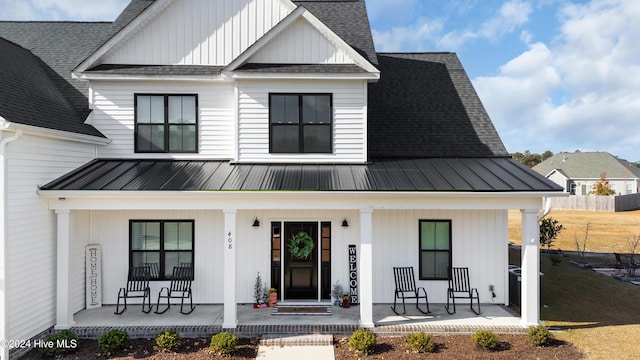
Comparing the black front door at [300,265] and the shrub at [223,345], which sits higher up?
the black front door at [300,265]

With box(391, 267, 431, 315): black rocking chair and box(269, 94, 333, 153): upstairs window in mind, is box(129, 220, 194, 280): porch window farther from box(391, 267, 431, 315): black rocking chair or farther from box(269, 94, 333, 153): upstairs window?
box(391, 267, 431, 315): black rocking chair

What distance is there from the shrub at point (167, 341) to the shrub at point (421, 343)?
4888 millimetres

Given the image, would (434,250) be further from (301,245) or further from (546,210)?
(301,245)

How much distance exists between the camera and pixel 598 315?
971 centimetres

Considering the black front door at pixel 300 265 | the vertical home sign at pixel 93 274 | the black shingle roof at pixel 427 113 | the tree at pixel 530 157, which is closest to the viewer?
the vertical home sign at pixel 93 274

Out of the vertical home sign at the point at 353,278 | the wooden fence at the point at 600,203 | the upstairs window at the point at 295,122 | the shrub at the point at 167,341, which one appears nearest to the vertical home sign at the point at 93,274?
the shrub at the point at 167,341

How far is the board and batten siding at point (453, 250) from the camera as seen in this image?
10.3 meters

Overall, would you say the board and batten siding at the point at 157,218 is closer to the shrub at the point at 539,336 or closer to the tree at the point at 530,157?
the shrub at the point at 539,336

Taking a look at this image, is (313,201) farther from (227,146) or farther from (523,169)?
(523,169)

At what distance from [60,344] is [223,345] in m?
3.39

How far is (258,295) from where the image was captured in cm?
1005

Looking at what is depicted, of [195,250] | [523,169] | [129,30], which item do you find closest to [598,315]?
[523,169]

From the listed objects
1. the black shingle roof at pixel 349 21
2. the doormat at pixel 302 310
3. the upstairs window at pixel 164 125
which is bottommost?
the doormat at pixel 302 310

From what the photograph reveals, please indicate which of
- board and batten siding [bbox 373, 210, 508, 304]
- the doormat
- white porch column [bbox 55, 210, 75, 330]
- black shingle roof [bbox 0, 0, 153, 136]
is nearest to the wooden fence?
board and batten siding [bbox 373, 210, 508, 304]
